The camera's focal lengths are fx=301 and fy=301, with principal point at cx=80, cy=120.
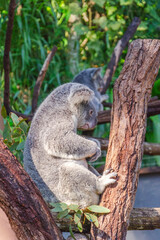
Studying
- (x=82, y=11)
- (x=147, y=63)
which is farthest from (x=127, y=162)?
(x=82, y=11)

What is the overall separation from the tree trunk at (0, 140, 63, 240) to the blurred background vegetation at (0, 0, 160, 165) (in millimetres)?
3993

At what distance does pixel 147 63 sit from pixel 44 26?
4.85m

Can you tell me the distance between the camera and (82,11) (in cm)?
564

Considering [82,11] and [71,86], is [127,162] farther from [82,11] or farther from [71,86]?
[82,11]

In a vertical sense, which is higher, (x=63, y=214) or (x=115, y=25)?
(x=115, y=25)

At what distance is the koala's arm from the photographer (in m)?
1.90

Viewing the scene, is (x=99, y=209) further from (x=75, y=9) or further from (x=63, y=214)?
(x=75, y=9)

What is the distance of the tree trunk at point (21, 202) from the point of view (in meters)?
1.30

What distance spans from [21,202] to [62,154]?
24.7 inches

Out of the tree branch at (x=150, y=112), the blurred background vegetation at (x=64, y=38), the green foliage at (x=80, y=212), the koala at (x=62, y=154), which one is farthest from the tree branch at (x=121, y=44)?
the green foliage at (x=80, y=212)

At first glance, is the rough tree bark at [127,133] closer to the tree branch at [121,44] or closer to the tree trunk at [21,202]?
the tree trunk at [21,202]

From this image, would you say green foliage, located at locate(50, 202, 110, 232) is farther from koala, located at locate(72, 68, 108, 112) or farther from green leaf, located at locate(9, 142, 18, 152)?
koala, located at locate(72, 68, 108, 112)

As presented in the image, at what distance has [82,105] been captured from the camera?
215 centimetres

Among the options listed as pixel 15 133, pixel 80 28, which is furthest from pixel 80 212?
pixel 80 28
